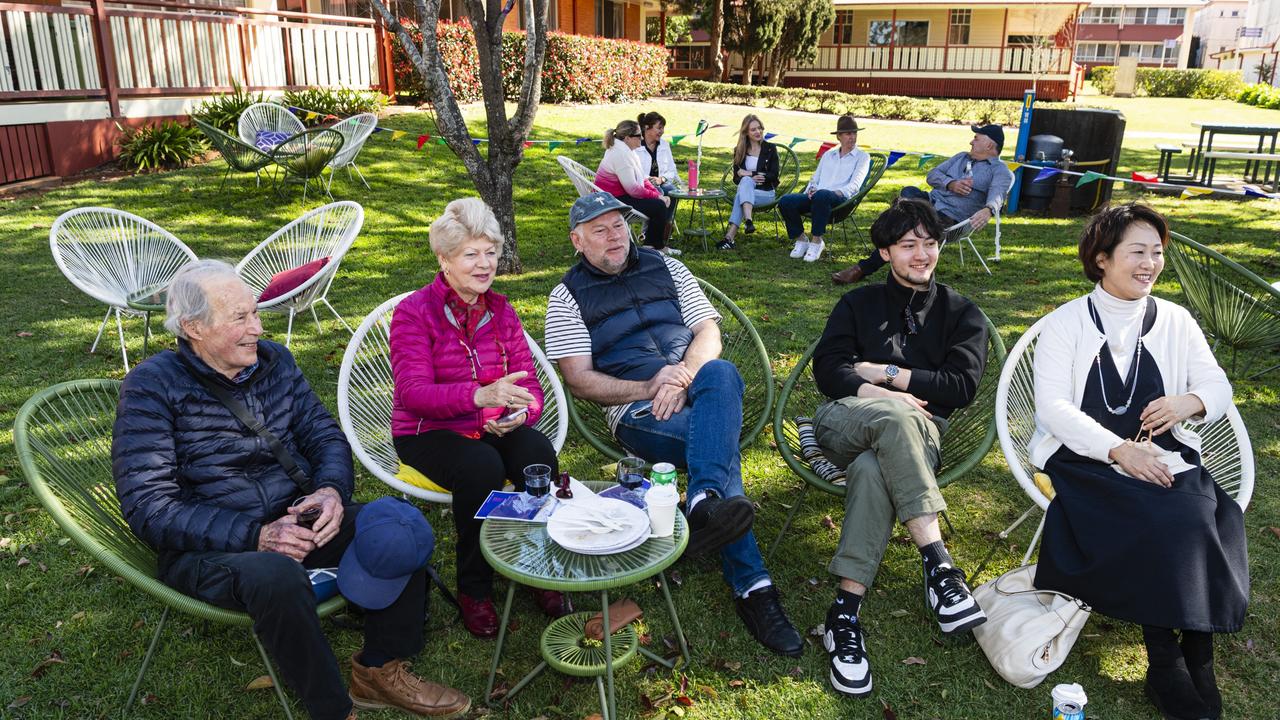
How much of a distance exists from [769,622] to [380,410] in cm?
195

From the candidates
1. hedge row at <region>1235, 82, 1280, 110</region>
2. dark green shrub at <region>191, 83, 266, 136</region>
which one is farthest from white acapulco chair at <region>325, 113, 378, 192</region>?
hedge row at <region>1235, 82, 1280, 110</region>

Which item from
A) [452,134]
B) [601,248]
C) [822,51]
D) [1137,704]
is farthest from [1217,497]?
[822,51]

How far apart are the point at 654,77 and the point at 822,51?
1226 cm

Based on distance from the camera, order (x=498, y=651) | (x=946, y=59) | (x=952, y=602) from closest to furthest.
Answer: (x=498, y=651) → (x=952, y=602) → (x=946, y=59)

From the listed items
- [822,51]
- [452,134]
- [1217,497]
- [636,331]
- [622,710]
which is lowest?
[622,710]

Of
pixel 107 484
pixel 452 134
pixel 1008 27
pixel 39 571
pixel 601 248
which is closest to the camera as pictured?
pixel 107 484

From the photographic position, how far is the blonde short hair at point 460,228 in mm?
3160

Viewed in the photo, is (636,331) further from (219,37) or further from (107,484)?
(219,37)

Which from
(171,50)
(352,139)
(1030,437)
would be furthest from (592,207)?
(171,50)

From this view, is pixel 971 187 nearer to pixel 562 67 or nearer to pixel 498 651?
pixel 498 651

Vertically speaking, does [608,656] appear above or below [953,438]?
below

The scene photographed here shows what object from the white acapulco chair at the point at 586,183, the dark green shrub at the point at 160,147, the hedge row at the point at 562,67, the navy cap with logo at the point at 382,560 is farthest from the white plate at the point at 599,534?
the hedge row at the point at 562,67

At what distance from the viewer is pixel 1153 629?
2703 millimetres

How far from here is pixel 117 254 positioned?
18.4 feet
